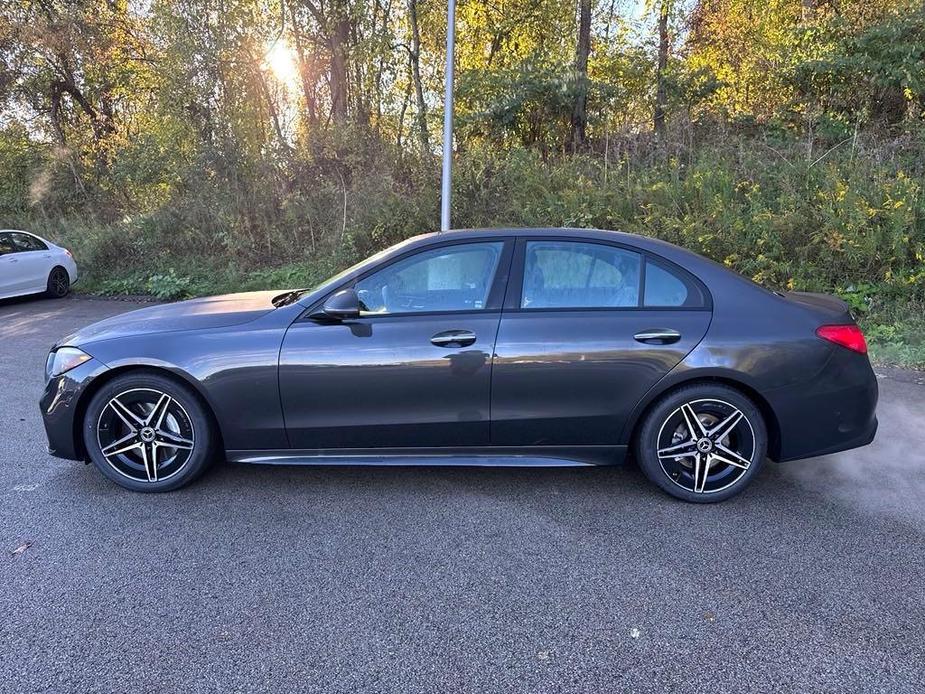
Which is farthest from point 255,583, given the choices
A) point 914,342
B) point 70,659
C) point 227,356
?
point 914,342

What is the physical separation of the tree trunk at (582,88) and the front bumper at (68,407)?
35.1 feet

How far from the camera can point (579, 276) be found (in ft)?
11.6

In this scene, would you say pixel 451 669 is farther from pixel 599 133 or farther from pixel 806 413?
pixel 599 133

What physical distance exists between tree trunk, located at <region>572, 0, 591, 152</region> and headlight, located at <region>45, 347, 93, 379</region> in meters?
10.6

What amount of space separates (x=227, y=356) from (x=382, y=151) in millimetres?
10606

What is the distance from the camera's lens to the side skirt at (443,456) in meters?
3.49

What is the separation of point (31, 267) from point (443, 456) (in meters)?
10.8

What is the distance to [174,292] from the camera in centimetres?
1148

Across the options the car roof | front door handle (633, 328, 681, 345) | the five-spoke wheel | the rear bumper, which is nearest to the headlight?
the five-spoke wheel

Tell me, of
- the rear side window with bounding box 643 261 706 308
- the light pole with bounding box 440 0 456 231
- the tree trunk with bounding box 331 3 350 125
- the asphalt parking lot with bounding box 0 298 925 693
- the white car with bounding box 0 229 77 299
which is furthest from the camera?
the tree trunk with bounding box 331 3 350 125

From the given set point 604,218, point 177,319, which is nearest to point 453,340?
point 177,319

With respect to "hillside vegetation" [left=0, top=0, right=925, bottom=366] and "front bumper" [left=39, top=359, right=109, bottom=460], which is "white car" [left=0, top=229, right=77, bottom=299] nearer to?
"hillside vegetation" [left=0, top=0, right=925, bottom=366]

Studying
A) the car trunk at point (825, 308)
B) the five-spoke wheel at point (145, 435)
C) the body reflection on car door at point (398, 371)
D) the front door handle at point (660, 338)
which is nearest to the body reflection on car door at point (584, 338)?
the front door handle at point (660, 338)

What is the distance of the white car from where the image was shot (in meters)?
10.7
